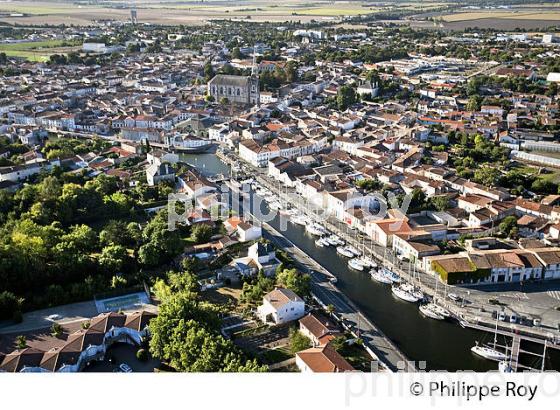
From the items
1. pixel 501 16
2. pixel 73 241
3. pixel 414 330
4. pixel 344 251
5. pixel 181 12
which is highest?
pixel 501 16

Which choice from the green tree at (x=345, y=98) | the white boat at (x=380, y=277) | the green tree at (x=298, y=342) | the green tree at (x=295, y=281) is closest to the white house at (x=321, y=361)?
the green tree at (x=298, y=342)

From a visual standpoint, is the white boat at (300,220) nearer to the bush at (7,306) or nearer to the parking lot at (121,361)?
the parking lot at (121,361)

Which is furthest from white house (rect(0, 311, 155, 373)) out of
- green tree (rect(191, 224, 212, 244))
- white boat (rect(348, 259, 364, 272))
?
white boat (rect(348, 259, 364, 272))

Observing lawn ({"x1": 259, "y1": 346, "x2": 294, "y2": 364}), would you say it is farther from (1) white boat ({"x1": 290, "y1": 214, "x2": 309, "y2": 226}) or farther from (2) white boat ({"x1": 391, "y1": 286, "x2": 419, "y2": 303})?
→ (1) white boat ({"x1": 290, "y1": 214, "x2": 309, "y2": 226})

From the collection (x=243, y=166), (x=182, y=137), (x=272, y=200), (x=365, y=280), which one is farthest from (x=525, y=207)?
(x=182, y=137)

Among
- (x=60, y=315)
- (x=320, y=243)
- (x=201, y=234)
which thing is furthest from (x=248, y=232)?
(x=60, y=315)

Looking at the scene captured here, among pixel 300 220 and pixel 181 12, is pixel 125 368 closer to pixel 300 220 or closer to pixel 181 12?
pixel 300 220
